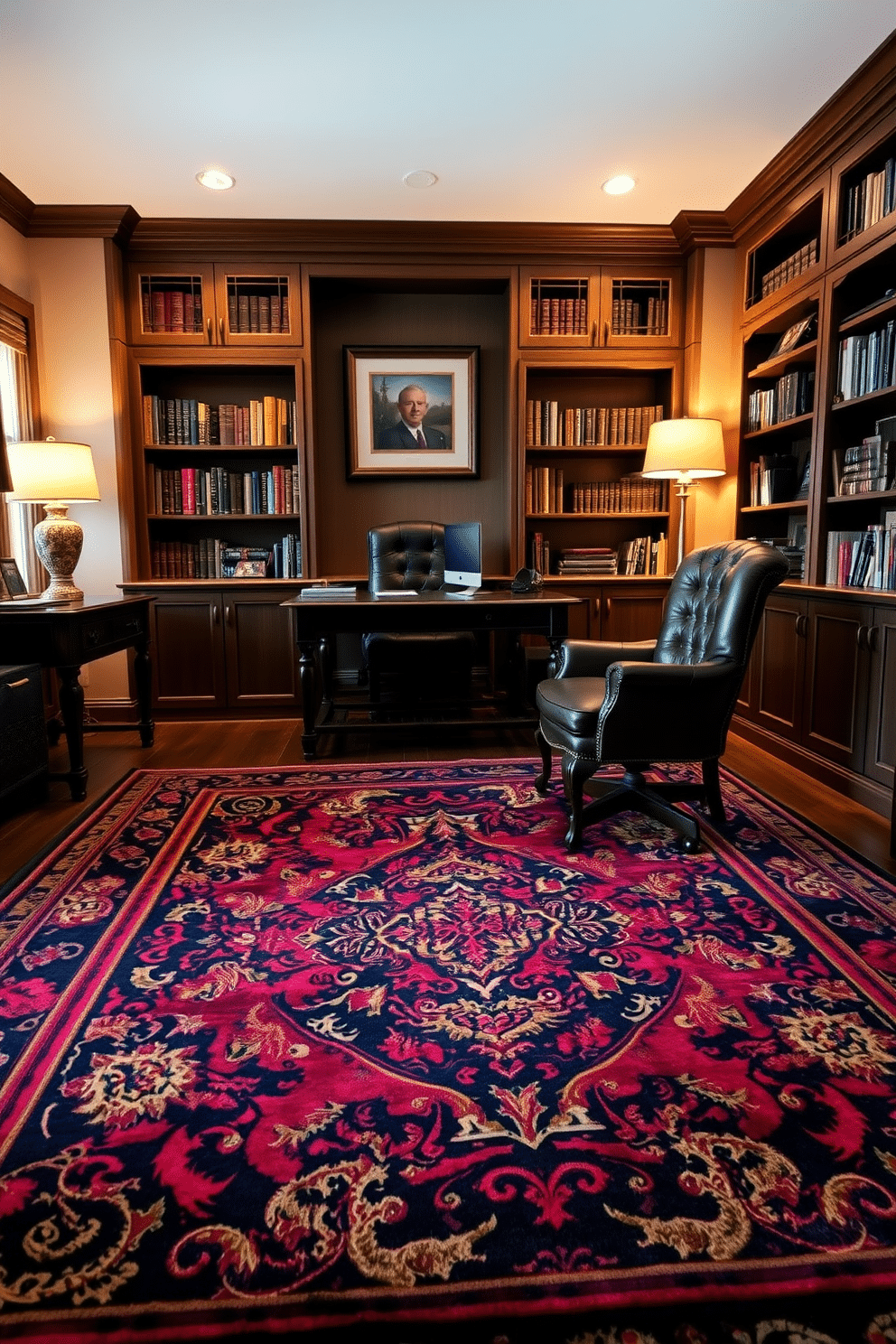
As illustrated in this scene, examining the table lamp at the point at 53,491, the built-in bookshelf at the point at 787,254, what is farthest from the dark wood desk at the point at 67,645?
the built-in bookshelf at the point at 787,254

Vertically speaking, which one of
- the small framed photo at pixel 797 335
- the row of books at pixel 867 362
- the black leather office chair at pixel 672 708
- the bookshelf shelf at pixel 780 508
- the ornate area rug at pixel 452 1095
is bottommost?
the ornate area rug at pixel 452 1095

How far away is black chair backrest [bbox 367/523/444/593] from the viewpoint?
14.6 ft

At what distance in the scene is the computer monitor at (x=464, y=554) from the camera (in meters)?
3.80

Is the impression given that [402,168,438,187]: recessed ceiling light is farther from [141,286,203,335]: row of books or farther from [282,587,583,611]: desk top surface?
[282,587,583,611]: desk top surface

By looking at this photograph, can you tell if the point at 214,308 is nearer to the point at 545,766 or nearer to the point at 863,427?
the point at 545,766

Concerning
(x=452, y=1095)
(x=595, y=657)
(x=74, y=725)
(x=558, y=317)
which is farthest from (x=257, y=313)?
(x=452, y=1095)

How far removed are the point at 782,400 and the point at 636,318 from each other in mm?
1193

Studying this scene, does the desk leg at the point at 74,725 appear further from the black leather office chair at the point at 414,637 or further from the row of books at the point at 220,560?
the row of books at the point at 220,560

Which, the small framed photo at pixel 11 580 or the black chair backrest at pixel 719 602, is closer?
the black chair backrest at pixel 719 602

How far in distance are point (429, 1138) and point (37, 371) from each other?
14.5 feet

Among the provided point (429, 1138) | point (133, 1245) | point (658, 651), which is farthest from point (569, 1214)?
point (658, 651)

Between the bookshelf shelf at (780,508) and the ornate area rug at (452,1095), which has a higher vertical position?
the bookshelf shelf at (780,508)

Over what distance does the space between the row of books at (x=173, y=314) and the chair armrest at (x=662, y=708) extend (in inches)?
136

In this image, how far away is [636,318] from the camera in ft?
15.5
